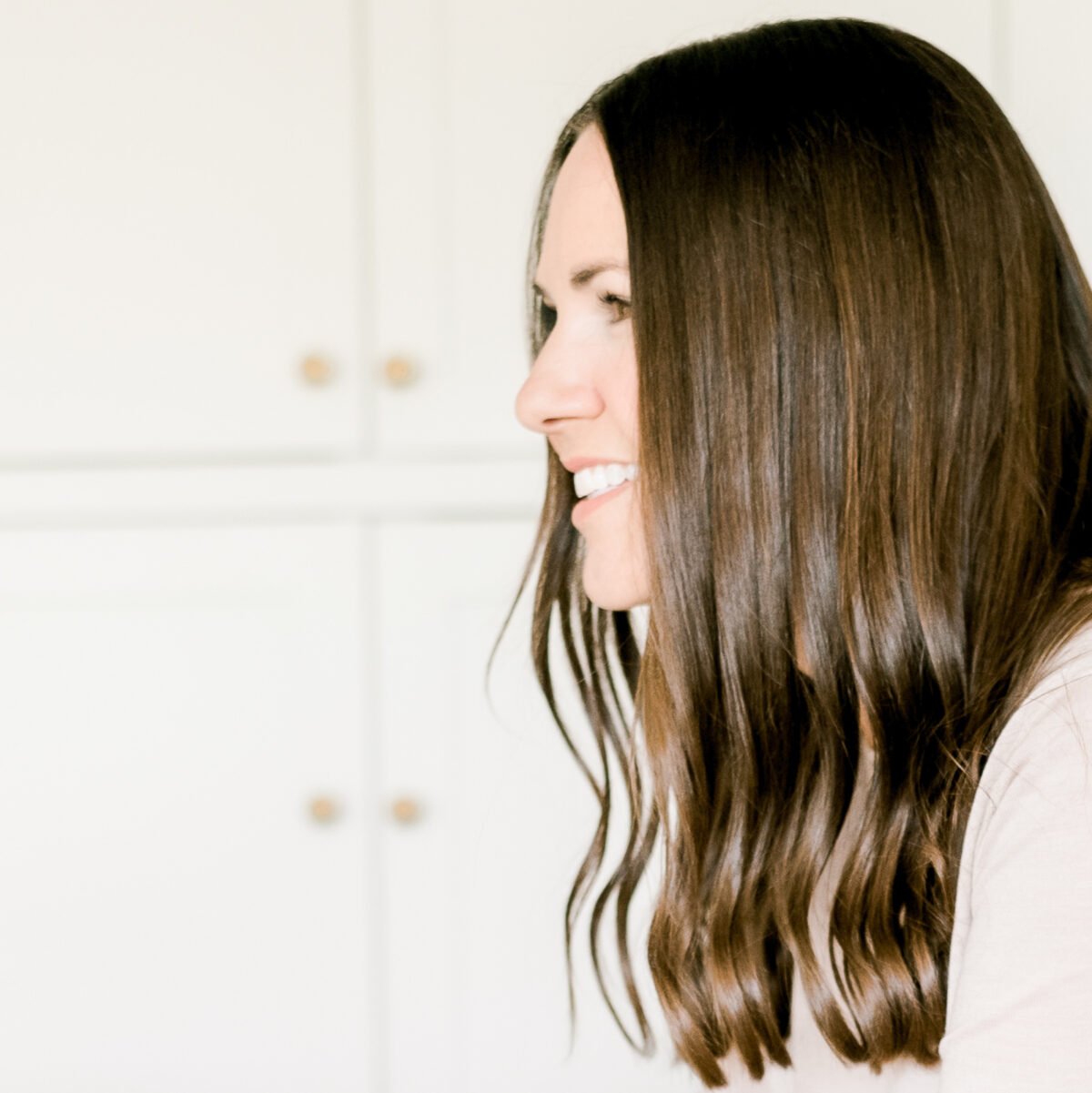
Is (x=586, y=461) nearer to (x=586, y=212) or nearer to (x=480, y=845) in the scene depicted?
(x=586, y=212)

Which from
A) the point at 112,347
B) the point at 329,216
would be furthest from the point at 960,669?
the point at 112,347

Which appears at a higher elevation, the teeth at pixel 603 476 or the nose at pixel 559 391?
the nose at pixel 559 391

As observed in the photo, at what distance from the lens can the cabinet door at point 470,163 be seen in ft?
3.85

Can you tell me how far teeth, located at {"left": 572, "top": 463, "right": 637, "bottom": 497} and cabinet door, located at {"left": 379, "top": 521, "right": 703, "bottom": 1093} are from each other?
294 millimetres

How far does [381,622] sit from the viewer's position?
1.23 m

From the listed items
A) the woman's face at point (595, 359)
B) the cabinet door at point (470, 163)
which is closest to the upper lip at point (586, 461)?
the woman's face at point (595, 359)

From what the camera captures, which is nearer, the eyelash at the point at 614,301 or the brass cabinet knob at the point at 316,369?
the eyelash at the point at 614,301

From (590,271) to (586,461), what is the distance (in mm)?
136

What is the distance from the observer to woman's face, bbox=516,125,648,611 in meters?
0.82

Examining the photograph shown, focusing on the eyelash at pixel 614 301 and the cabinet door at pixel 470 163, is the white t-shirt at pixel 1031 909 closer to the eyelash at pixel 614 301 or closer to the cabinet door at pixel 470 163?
the eyelash at pixel 614 301

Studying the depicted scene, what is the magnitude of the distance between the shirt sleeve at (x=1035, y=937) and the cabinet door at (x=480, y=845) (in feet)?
2.04

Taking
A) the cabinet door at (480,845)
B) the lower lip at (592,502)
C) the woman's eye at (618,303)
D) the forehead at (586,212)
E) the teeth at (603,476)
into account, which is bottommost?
the cabinet door at (480,845)

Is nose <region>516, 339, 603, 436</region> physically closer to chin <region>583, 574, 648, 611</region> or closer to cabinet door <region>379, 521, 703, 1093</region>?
chin <region>583, 574, 648, 611</region>

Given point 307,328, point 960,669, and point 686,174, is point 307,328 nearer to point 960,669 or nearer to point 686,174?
point 686,174
